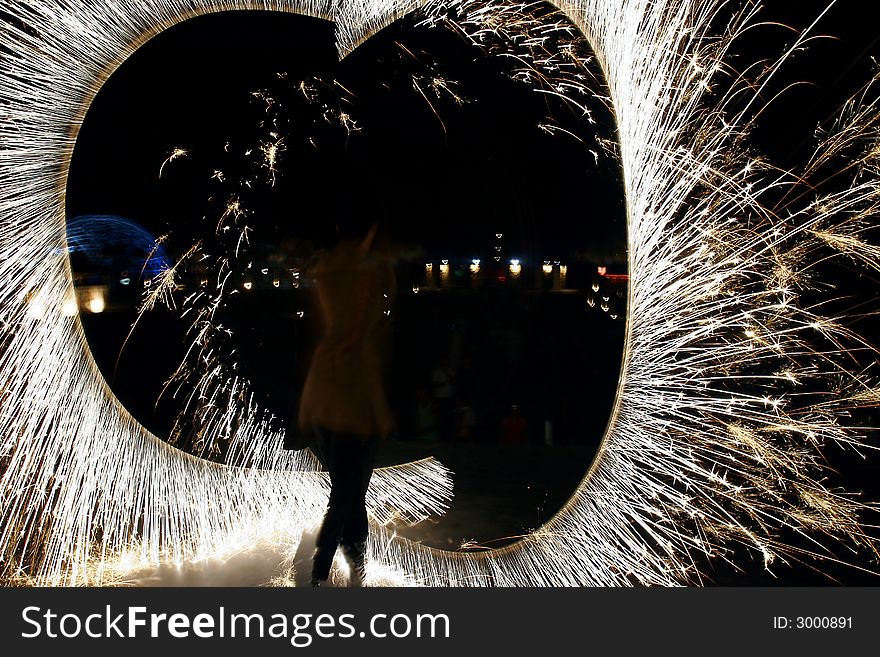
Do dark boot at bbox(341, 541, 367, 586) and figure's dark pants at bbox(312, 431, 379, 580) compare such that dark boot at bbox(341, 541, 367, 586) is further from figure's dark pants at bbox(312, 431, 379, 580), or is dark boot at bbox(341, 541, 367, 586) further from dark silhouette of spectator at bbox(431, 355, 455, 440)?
dark silhouette of spectator at bbox(431, 355, 455, 440)

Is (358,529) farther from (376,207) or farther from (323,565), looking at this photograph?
(376,207)

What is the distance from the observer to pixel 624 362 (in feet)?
6.96

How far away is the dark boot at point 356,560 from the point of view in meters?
2.21

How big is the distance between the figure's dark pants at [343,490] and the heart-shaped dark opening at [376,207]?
0.09m

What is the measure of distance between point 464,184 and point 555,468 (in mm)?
988

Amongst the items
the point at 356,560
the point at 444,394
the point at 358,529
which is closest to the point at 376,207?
the point at 444,394

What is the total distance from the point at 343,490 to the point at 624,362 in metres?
0.99

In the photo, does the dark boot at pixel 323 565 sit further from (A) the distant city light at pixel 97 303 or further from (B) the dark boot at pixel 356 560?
(A) the distant city light at pixel 97 303

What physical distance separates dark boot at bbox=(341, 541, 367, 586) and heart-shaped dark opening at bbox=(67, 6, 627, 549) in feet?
1.19

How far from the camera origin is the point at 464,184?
2113mm

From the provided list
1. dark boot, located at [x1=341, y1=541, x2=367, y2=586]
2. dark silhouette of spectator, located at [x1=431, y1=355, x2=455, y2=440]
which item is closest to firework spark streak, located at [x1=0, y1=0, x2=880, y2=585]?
dark boot, located at [x1=341, y1=541, x2=367, y2=586]

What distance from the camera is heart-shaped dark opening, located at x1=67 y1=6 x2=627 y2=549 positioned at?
2062mm
